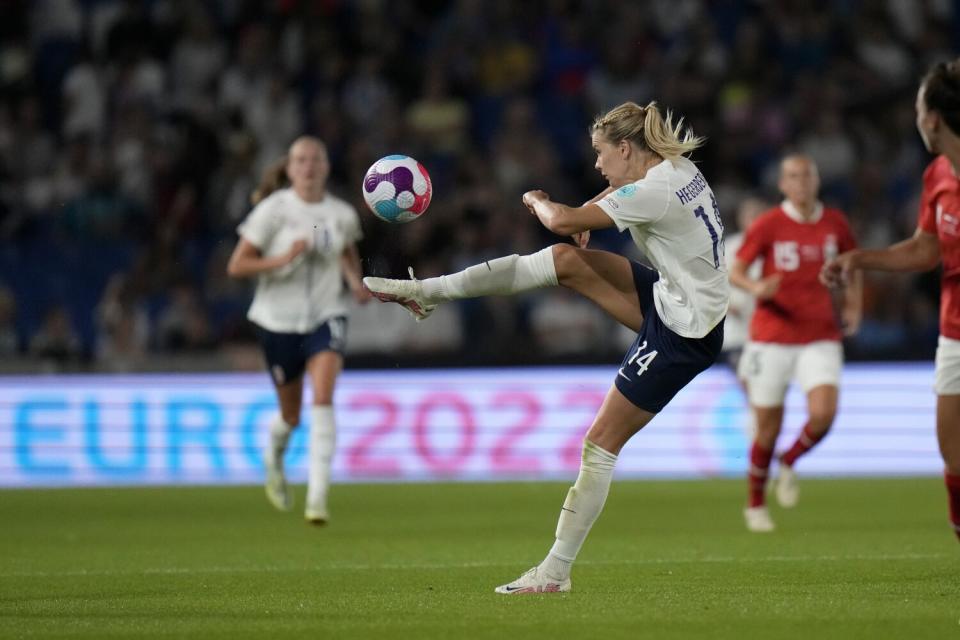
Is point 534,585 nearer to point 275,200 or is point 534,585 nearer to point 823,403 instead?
point 823,403

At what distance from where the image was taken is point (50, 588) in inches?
313

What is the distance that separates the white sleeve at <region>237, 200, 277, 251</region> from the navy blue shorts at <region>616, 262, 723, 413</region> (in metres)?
4.85

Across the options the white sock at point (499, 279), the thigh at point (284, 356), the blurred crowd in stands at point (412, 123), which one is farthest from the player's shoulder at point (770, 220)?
the blurred crowd in stands at point (412, 123)

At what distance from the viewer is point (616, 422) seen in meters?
7.38

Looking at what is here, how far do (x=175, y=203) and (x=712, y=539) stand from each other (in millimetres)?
10141

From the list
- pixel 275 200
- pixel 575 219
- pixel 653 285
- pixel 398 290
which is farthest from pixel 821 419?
pixel 575 219

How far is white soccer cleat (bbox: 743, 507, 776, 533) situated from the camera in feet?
35.5

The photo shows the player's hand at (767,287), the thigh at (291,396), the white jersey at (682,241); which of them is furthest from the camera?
the thigh at (291,396)

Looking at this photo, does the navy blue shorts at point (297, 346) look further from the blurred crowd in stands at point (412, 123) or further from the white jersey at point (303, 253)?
the blurred crowd in stands at point (412, 123)

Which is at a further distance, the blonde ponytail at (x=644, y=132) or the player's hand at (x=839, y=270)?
the player's hand at (x=839, y=270)

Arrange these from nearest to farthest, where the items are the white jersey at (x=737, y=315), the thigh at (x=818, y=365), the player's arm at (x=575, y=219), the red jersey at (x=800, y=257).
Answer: the player's arm at (x=575, y=219) < the thigh at (x=818, y=365) < the red jersey at (x=800, y=257) < the white jersey at (x=737, y=315)

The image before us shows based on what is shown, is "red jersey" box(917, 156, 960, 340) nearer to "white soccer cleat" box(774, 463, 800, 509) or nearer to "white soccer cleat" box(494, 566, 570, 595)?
"white soccer cleat" box(494, 566, 570, 595)

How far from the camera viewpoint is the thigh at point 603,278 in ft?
24.8

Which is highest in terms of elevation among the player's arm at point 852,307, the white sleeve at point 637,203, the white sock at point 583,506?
the white sleeve at point 637,203
